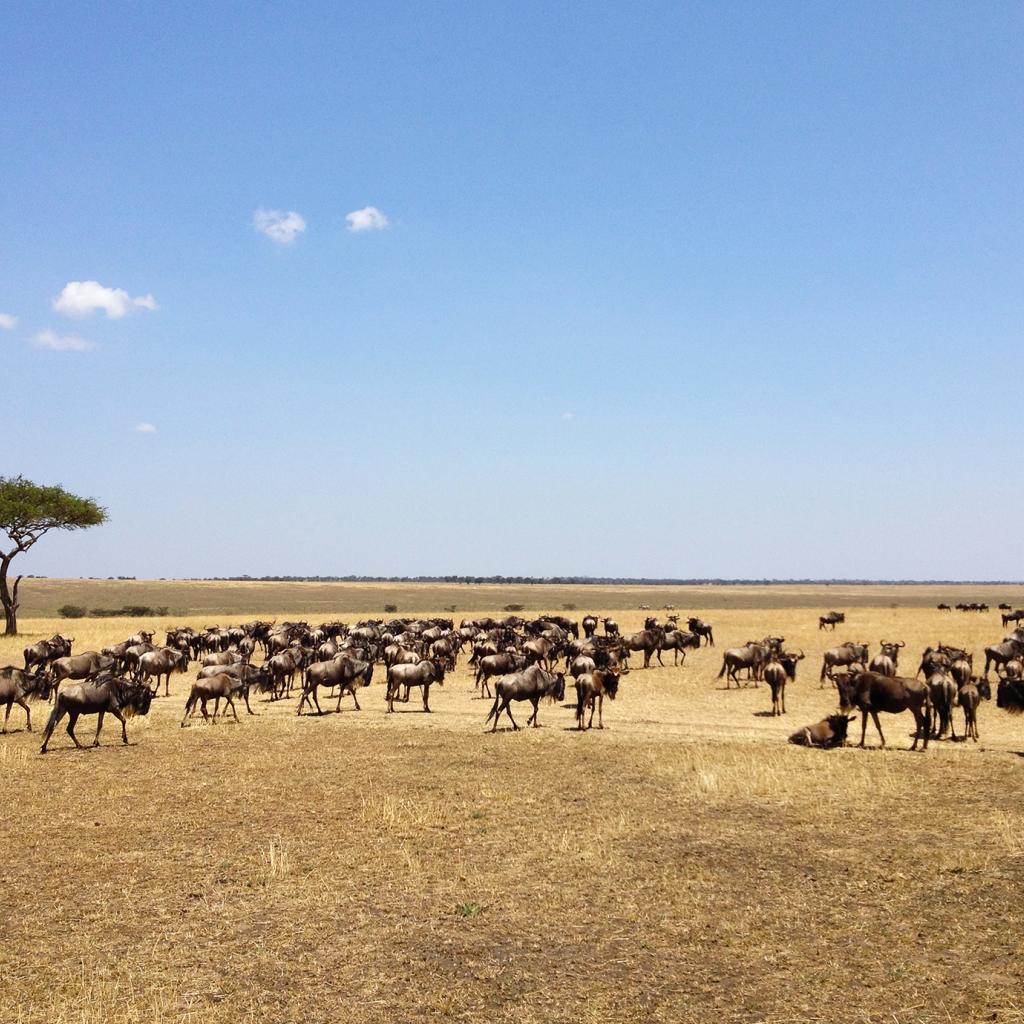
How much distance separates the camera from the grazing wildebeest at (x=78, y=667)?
2522cm

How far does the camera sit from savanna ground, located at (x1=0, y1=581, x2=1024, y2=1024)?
754 cm

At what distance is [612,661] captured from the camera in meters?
34.6

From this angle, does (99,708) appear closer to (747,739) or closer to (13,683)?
(13,683)

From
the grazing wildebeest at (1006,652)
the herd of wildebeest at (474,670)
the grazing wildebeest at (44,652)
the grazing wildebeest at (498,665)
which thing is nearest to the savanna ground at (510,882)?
the herd of wildebeest at (474,670)

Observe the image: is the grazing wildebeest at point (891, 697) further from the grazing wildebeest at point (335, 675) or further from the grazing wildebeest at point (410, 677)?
the grazing wildebeest at point (335, 675)

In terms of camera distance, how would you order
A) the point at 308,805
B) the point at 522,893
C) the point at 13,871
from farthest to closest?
the point at 308,805 < the point at 13,871 < the point at 522,893

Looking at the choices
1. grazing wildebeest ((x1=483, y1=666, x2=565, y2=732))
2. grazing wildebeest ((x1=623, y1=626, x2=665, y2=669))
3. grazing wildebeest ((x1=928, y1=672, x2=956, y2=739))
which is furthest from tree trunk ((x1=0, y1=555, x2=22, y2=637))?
grazing wildebeest ((x1=928, y1=672, x2=956, y2=739))

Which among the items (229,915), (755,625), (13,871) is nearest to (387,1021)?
(229,915)

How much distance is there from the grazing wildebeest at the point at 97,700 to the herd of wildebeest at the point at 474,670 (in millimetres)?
26

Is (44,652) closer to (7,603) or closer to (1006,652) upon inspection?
(7,603)

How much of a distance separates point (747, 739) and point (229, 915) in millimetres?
13801

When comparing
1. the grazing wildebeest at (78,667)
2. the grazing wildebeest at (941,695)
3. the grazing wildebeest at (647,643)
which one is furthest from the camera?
the grazing wildebeest at (647,643)

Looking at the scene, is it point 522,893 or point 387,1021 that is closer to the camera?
point 387,1021

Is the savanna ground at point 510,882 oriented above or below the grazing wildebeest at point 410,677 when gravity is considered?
below
